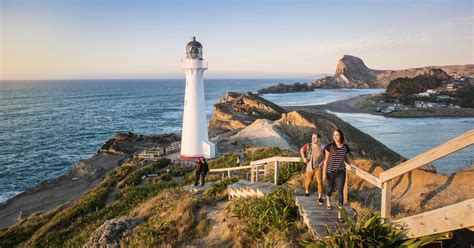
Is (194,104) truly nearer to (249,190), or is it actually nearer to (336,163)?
(249,190)

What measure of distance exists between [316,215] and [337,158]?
42.9 inches

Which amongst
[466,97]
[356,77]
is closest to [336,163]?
[466,97]

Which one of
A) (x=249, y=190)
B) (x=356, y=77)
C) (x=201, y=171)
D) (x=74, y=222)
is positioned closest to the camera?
(x=249, y=190)

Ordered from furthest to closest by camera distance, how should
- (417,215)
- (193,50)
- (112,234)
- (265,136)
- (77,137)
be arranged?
(77,137) → (265,136) → (193,50) → (112,234) → (417,215)

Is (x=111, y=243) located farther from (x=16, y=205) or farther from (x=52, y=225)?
(x=16, y=205)

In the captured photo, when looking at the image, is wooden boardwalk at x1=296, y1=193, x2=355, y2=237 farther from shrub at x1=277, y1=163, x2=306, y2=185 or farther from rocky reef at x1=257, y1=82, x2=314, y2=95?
rocky reef at x1=257, y1=82, x2=314, y2=95

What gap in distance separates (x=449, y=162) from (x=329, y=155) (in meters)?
15.2

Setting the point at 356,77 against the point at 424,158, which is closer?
the point at 424,158

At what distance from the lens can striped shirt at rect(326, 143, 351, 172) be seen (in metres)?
6.57

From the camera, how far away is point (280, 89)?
131m

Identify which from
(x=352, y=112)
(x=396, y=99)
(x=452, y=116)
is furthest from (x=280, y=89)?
(x=452, y=116)

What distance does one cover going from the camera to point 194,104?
21.9 metres

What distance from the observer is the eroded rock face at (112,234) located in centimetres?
808

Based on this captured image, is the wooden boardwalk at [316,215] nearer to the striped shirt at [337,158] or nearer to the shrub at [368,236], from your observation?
the shrub at [368,236]
